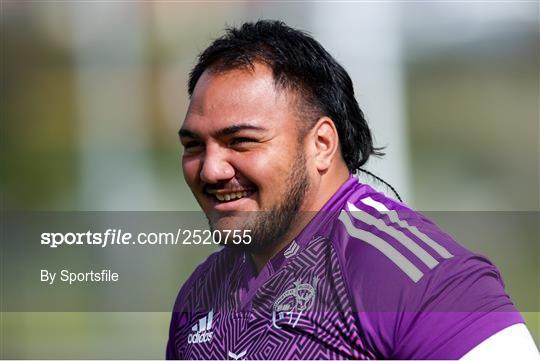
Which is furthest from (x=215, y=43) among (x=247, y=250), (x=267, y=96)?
(x=247, y=250)

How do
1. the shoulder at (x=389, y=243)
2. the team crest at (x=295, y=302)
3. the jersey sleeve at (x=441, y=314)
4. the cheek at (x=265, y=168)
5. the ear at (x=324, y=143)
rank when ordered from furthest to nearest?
1. the ear at (x=324, y=143)
2. the cheek at (x=265, y=168)
3. the team crest at (x=295, y=302)
4. the shoulder at (x=389, y=243)
5. the jersey sleeve at (x=441, y=314)

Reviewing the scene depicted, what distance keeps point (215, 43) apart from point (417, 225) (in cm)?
85

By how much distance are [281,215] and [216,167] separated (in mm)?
224

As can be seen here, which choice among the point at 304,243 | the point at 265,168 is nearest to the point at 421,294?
the point at 304,243

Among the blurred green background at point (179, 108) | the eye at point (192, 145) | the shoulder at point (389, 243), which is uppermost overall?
the eye at point (192, 145)

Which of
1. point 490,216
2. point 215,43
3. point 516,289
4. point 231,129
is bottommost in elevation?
point 516,289

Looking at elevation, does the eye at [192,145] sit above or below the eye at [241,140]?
below

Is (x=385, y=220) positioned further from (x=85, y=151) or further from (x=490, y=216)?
(x=85, y=151)

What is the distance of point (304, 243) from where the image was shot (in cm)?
211

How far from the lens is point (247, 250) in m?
2.26

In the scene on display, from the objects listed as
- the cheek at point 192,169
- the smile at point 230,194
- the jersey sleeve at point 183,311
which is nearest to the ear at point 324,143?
the smile at point 230,194

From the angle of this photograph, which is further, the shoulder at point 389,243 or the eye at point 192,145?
the eye at point 192,145

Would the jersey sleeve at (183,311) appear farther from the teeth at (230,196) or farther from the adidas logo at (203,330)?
the teeth at (230,196)

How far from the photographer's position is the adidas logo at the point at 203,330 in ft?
7.15
